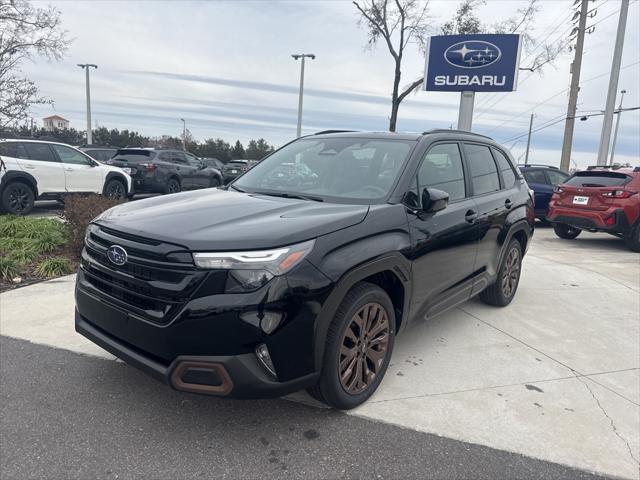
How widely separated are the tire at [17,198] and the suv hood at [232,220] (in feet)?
26.3

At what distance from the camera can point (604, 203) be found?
909 cm

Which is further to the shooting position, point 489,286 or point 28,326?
point 489,286

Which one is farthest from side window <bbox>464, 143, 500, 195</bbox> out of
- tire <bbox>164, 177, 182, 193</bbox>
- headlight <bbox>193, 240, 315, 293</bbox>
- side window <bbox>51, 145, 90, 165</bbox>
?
tire <bbox>164, 177, 182, 193</bbox>

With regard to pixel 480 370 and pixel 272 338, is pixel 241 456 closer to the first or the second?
pixel 272 338

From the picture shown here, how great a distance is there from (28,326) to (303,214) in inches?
117

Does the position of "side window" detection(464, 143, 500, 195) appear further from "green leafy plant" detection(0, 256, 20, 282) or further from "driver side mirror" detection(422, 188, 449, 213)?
"green leafy plant" detection(0, 256, 20, 282)

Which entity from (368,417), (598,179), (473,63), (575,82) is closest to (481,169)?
(368,417)

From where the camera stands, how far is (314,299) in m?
2.47

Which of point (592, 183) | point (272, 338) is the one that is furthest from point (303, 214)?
point (592, 183)

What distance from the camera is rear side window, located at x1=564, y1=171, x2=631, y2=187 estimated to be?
916 centimetres

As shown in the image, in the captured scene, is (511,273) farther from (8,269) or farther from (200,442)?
(8,269)

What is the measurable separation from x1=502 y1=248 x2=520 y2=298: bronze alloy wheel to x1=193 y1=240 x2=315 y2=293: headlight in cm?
341

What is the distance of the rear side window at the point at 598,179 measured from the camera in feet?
30.1

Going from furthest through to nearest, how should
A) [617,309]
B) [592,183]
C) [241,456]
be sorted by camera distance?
[592,183]
[617,309]
[241,456]
